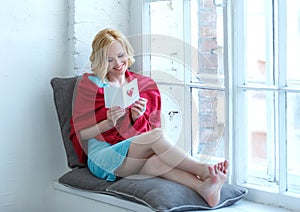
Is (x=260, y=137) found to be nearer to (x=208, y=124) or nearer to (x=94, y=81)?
(x=208, y=124)

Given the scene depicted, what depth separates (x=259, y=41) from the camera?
224 centimetres

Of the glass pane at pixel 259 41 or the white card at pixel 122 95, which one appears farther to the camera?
the white card at pixel 122 95

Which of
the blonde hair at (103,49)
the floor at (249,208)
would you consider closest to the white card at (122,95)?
the blonde hair at (103,49)

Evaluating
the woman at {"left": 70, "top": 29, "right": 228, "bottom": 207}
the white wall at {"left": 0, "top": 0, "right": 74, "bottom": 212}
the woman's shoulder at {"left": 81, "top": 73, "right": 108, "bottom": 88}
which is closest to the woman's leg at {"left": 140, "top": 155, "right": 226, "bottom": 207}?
the woman at {"left": 70, "top": 29, "right": 228, "bottom": 207}

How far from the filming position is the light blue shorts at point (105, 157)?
7.53 feet

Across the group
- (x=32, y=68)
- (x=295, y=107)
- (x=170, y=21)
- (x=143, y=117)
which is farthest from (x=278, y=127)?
(x=32, y=68)

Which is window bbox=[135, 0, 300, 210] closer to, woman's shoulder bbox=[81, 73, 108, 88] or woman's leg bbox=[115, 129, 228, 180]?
woman's leg bbox=[115, 129, 228, 180]

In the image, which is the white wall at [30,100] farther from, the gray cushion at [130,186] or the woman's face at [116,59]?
the woman's face at [116,59]

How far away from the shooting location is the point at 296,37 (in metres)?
2.09

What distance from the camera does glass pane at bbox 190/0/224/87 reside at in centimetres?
238

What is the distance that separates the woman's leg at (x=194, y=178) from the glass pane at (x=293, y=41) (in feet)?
1.58

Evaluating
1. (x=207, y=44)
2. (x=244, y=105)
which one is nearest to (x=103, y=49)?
(x=207, y=44)

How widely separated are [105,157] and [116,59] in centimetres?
47

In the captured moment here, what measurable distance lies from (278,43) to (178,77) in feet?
2.10
